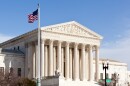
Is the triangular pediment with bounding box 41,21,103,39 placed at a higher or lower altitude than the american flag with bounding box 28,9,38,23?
higher

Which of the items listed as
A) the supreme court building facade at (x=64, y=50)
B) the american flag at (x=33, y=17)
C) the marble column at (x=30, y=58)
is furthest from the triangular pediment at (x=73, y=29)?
the american flag at (x=33, y=17)

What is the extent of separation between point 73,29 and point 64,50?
5.97 metres

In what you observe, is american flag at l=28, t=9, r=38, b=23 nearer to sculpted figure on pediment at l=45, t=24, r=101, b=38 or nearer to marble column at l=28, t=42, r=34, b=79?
sculpted figure on pediment at l=45, t=24, r=101, b=38

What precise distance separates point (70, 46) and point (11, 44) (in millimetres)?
17177

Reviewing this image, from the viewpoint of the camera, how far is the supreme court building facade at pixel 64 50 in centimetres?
9550

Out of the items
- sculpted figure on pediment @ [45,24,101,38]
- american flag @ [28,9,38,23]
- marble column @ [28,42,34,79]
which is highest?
sculpted figure on pediment @ [45,24,101,38]

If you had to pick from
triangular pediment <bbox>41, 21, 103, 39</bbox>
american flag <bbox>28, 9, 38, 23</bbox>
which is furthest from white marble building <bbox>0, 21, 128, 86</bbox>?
american flag <bbox>28, 9, 38, 23</bbox>

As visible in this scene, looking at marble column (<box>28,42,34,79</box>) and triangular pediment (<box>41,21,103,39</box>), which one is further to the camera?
marble column (<box>28,42,34,79</box>)

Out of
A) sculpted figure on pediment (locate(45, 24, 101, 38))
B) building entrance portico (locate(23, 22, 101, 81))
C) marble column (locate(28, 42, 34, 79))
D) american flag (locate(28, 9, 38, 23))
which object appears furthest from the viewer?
marble column (locate(28, 42, 34, 79))

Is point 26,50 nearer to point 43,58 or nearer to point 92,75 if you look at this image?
point 43,58

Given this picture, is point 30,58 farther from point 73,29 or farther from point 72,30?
point 73,29

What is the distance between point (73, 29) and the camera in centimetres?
10031

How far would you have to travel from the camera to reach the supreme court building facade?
9550cm

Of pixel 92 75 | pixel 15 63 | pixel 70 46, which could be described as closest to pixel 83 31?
pixel 70 46
